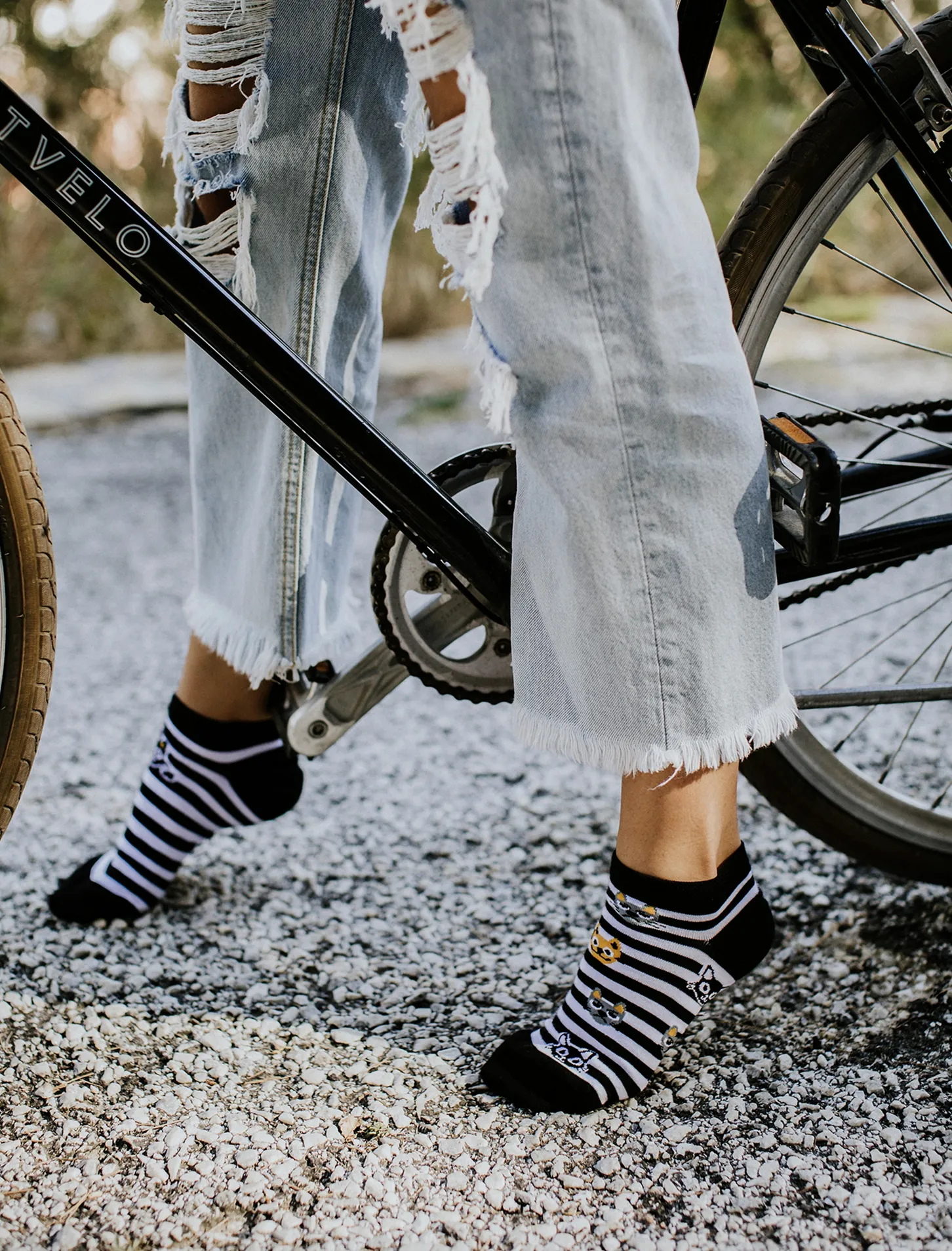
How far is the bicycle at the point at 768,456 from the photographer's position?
3.11ft

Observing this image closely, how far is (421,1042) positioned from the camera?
3.60ft

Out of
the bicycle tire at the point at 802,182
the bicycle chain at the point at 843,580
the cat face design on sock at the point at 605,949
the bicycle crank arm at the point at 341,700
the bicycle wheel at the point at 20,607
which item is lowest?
the cat face design on sock at the point at 605,949

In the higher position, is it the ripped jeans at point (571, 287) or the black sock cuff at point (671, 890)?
the ripped jeans at point (571, 287)

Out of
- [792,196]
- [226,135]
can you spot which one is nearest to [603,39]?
[792,196]

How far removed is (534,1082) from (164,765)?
20.8 inches

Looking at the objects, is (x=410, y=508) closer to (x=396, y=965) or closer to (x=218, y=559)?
(x=218, y=559)

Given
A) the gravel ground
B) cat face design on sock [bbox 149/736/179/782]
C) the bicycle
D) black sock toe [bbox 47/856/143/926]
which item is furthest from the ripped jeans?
black sock toe [bbox 47/856/143/926]

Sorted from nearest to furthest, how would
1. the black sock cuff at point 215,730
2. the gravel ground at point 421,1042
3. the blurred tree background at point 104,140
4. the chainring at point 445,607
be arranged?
the gravel ground at point 421,1042 → the chainring at point 445,607 → the black sock cuff at point 215,730 → the blurred tree background at point 104,140

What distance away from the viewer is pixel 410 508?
1.01 metres

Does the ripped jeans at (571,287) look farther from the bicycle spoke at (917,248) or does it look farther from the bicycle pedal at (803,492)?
the bicycle spoke at (917,248)

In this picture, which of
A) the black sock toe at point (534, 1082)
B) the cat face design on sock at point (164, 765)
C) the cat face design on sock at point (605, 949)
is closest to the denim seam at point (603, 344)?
the cat face design on sock at point (605, 949)

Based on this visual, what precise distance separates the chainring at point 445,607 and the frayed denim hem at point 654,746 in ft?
0.55

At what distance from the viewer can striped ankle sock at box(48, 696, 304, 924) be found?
1.26 meters

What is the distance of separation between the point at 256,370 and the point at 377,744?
2.86 feet
